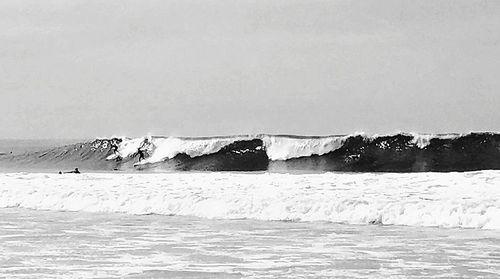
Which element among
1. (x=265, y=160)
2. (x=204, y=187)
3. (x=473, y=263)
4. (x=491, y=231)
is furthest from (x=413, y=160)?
(x=473, y=263)

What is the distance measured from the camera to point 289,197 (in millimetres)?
11367

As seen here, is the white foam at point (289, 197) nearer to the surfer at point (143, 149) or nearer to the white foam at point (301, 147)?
the white foam at point (301, 147)

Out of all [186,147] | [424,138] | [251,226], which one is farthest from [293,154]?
[251,226]

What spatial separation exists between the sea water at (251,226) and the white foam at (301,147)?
8.79 m

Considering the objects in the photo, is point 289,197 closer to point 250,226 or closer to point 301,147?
point 250,226

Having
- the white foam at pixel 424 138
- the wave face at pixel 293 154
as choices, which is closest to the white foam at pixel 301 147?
the wave face at pixel 293 154

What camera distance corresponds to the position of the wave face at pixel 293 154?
2256 cm

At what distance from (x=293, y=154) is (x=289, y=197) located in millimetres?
12332

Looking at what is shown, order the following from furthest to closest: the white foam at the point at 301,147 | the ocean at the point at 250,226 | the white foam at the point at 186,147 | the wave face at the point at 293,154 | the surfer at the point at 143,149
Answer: the surfer at the point at 143,149 → the white foam at the point at 186,147 → the white foam at the point at 301,147 → the wave face at the point at 293,154 → the ocean at the point at 250,226

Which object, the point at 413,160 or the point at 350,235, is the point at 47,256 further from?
the point at 413,160

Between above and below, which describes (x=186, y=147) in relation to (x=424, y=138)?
below

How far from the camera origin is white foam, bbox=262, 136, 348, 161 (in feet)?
77.3

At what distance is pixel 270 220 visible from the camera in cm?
1034

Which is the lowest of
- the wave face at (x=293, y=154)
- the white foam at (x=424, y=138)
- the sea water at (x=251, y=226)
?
the sea water at (x=251, y=226)
